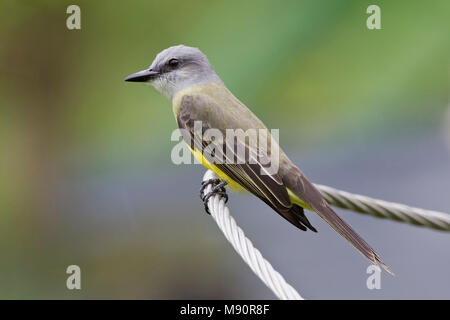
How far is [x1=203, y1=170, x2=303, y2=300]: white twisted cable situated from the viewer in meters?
2.24

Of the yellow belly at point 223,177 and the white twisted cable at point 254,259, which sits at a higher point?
the yellow belly at point 223,177

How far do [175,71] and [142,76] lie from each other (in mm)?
210

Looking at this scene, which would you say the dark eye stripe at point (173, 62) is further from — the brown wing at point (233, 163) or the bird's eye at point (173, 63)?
the brown wing at point (233, 163)

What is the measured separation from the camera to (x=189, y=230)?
23.5 ft

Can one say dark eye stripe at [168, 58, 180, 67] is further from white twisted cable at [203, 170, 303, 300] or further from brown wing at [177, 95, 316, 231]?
white twisted cable at [203, 170, 303, 300]

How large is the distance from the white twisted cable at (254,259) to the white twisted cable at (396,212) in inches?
24.3

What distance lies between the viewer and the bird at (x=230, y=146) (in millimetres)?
3498

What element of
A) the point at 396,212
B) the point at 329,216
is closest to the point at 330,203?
the point at 329,216

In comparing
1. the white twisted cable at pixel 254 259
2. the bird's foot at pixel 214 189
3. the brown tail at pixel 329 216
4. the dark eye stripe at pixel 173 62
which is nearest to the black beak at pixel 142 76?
the dark eye stripe at pixel 173 62

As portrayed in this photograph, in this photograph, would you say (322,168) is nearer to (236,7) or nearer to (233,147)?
(236,7)

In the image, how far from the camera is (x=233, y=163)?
3.67m

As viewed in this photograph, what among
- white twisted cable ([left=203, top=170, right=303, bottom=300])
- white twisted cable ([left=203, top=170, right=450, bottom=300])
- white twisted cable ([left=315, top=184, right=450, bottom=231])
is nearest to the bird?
white twisted cable ([left=203, top=170, right=450, bottom=300])

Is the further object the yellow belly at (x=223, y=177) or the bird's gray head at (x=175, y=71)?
the bird's gray head at (x=175, y=71)

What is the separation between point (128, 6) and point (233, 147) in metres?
4.65
